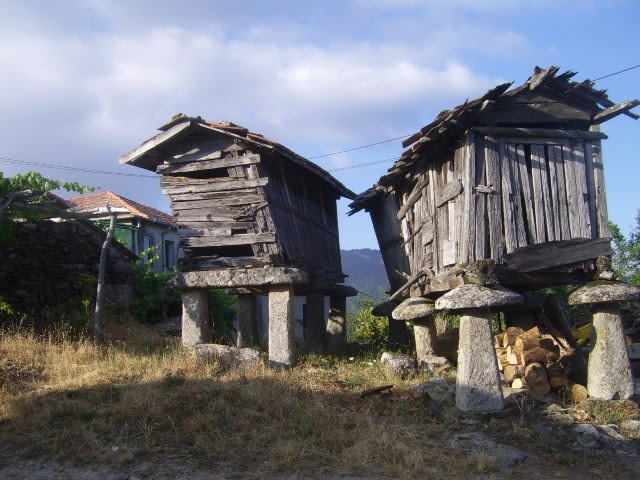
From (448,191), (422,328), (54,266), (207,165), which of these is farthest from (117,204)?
(448,191)

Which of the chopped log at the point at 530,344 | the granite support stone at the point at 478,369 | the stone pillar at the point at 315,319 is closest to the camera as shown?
the granite support stone at the point at 478,369

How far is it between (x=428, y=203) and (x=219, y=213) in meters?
3.30

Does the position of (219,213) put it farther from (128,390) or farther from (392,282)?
(392,282)

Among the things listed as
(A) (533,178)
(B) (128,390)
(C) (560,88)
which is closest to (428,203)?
(A) (533,178)

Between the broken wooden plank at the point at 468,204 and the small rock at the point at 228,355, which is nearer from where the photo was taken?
the broken wooden plank at the point at 468,204

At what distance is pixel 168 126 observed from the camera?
10039 mm

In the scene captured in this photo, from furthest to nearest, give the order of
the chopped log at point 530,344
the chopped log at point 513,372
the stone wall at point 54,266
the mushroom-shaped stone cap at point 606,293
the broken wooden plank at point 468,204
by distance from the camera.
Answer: the stone wall at point 54,266
the chopped log at point 530,344
the chopped log at point 513,372
the broken wooden plank at point 468,204
the mushroom-shaped stone cap at point 606,293

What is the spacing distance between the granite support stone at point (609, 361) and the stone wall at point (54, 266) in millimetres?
9225

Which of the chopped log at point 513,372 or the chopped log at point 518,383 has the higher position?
the chopped log at point 513,372

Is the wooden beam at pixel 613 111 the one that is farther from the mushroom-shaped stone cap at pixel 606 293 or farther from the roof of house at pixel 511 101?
the mushroom-shaped stone cap at pixel 606 293

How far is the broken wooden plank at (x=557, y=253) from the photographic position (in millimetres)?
7875

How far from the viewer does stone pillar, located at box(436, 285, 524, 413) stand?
7.23 m

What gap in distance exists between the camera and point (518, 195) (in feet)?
26.4

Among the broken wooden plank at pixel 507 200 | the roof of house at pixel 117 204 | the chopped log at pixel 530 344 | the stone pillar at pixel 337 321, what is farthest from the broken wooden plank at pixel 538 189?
the roof of house at pixel 117 204
